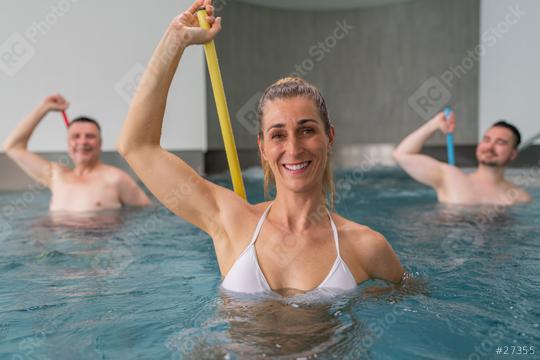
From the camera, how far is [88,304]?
177 cm

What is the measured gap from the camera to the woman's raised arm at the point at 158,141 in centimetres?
140

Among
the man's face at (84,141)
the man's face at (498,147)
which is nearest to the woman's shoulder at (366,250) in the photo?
the man's face at (498,147)

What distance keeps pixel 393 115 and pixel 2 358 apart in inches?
386

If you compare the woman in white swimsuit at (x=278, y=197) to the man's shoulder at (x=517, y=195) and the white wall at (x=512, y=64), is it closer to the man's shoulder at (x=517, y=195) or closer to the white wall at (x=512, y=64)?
the man's shoulder at (x=517, y=195)

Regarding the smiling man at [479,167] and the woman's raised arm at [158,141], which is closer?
the woman's raised arm at [158,141]

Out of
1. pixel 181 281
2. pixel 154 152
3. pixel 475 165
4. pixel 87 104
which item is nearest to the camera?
pixel 154 152

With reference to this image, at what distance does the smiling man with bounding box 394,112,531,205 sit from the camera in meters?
3.91

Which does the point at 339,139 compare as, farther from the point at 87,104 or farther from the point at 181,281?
the point at 181,281

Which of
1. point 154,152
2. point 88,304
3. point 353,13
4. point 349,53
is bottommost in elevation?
point 88,304

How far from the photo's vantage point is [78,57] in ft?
21.9

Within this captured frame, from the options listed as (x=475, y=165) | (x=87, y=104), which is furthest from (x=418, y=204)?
(x=475, y=165)

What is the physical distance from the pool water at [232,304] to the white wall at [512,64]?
4.84 metres

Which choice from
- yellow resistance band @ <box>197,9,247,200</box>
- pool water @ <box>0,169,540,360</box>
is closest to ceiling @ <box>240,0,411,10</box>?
pool water @ <box>0,169,540,360</box>

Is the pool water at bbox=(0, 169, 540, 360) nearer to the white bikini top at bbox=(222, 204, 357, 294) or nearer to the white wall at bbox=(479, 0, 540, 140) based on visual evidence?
the white bikini top at bbox=(222, 204, 357, 294)
